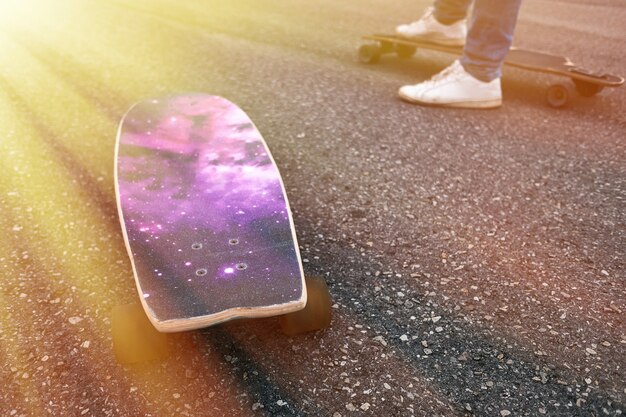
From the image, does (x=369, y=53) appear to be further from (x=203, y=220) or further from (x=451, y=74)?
(x=203, y=220)

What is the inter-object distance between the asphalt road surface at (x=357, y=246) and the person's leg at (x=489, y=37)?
25 centimetres

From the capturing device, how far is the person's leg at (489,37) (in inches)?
102

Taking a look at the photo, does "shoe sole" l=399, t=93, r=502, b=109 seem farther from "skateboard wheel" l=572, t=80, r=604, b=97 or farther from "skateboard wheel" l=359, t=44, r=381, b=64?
"skateboard wheel" l=359, t=44, r=381, b=64

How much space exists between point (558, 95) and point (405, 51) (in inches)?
46.1

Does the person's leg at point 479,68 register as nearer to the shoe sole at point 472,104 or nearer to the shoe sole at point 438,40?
the shoe sole at point 472,104

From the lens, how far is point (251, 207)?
1606 mm

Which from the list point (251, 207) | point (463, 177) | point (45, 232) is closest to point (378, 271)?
point (251, 207)

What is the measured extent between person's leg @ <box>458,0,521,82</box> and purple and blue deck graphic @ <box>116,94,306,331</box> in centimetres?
133

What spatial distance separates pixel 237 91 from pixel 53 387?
2.05m

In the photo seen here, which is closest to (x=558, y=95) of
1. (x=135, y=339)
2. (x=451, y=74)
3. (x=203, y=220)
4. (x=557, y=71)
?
(x=557, y=71)

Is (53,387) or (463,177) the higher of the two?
(463,177)

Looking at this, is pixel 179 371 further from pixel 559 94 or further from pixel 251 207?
pixel 559 94

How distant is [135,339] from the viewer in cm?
123

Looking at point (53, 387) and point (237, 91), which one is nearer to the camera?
point (53, 387)
